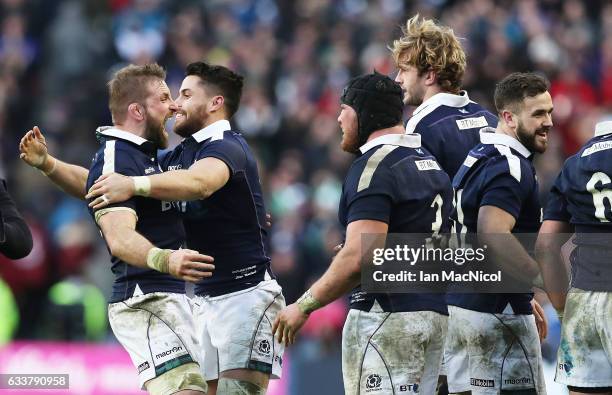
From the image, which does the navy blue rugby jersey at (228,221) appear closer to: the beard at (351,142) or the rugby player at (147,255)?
the rugby player at (147,255)

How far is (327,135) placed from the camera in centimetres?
1750

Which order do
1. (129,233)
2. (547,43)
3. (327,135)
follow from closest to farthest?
1. (129,233)
2. (327,135)
3. (547,43)

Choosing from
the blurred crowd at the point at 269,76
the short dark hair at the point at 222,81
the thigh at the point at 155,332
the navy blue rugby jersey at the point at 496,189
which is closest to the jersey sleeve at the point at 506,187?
the navy blue rugby jersey at the point at 496,189

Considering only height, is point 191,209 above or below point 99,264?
below

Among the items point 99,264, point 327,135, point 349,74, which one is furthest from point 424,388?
point 349,74

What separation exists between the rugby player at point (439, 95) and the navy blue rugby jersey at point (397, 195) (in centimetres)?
106

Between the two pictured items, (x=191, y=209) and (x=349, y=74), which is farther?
(x=349, y=74)

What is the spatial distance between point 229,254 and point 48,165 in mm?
1545

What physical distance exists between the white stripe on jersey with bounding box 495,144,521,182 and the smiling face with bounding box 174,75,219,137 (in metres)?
2.03

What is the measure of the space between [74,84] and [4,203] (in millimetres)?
11166

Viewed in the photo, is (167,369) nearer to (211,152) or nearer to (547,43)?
(211,152)

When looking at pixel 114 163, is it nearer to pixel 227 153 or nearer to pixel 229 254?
pixel 227 153

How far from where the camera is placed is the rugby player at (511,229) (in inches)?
320

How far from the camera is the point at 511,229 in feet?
26.6
